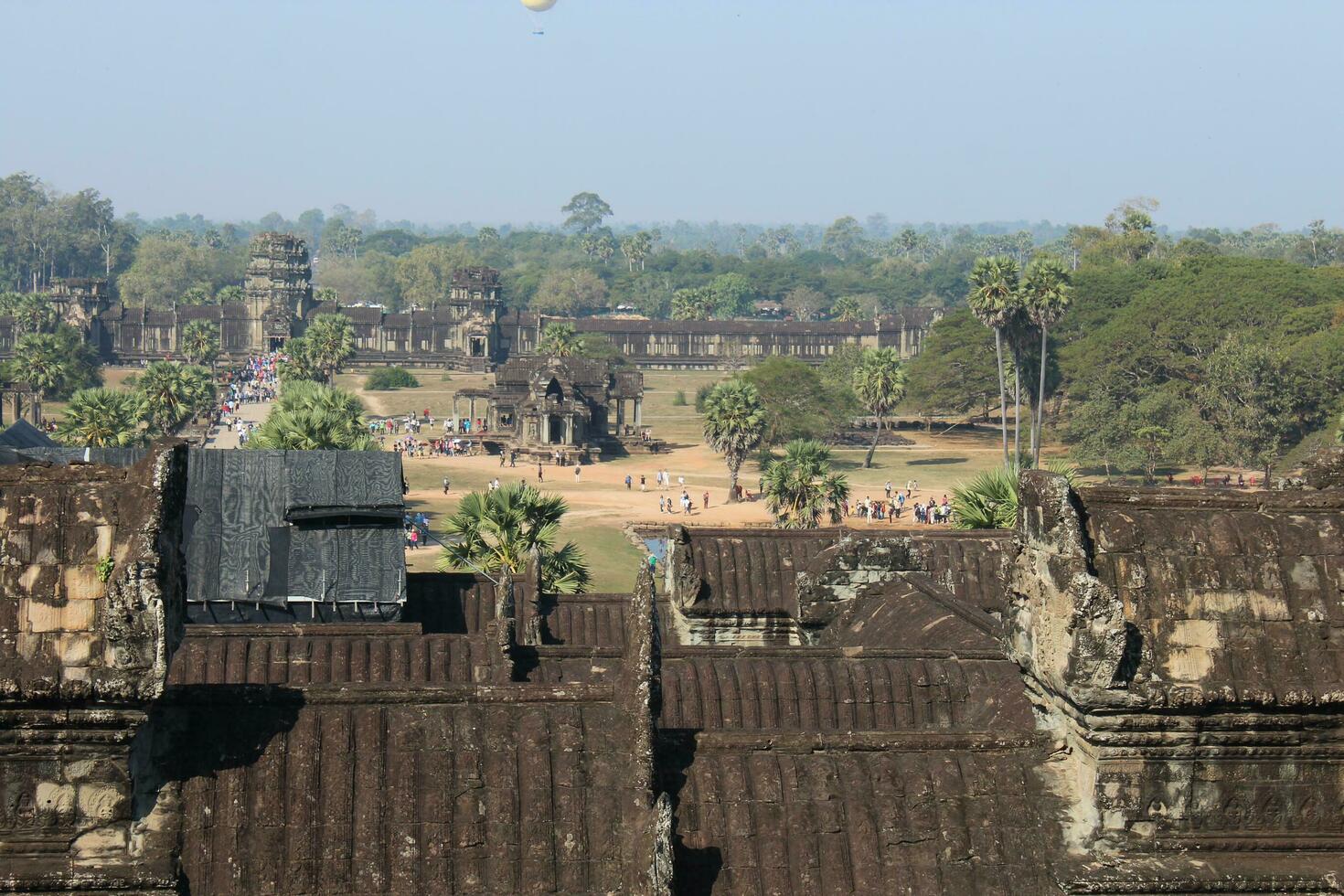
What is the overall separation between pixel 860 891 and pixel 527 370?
86.9 m

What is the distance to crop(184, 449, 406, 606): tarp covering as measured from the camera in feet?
89.0

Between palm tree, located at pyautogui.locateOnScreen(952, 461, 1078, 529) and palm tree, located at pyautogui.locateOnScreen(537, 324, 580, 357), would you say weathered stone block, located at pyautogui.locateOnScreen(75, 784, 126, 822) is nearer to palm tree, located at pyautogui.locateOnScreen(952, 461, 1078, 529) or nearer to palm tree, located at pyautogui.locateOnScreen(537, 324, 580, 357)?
palm tree, located at pyautogui.locateOnScreen(952, 461, 1078, 529)

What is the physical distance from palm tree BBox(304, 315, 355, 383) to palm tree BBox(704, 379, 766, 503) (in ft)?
113

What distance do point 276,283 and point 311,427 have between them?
117652 millimetres

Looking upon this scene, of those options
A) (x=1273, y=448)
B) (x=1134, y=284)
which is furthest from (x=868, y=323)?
(x=1273, y=448)

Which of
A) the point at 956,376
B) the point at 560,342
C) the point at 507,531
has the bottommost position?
the point at 507,531

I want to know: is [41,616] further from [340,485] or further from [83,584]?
[340,485]

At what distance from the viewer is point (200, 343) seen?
12781 cm

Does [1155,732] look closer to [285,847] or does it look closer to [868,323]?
[285,847]

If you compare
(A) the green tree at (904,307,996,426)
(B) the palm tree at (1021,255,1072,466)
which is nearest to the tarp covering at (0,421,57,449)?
(B) the palm tree at (1021,255,1072,466)

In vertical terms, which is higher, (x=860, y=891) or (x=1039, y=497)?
(x=1039, y=497)

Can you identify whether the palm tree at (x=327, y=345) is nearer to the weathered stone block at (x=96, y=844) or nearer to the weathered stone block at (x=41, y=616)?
the weathered stone block at (x=41, y=616)

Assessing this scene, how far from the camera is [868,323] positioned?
162 meters

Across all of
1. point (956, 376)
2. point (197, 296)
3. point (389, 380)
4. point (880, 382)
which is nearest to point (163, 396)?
point (880, 382)
